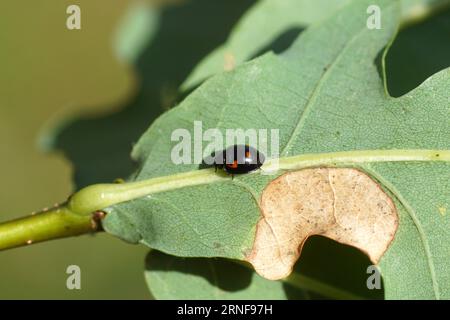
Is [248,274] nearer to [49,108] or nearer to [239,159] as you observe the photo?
[239,159]

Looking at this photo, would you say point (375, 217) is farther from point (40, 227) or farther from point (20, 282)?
point (20, 282)

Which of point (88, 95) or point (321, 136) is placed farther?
point (88, 95)

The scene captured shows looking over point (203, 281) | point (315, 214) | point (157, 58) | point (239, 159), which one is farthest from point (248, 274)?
point (157, 58)

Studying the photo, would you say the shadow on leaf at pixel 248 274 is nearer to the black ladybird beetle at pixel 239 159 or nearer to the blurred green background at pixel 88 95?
the black ladybird beetle at pixel 239 159

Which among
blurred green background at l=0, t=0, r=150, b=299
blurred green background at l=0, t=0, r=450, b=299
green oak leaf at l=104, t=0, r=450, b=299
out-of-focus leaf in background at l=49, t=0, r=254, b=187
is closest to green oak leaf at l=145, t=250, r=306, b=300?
green oak leaf at l=104, t=0, r=450, b=299

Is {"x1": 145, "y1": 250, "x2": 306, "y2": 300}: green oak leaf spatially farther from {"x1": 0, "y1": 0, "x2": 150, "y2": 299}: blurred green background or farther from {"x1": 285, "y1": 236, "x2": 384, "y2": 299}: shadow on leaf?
{"x1": 0, "y1": 0, "x2": 150, "y2": 299}: blurred green background
